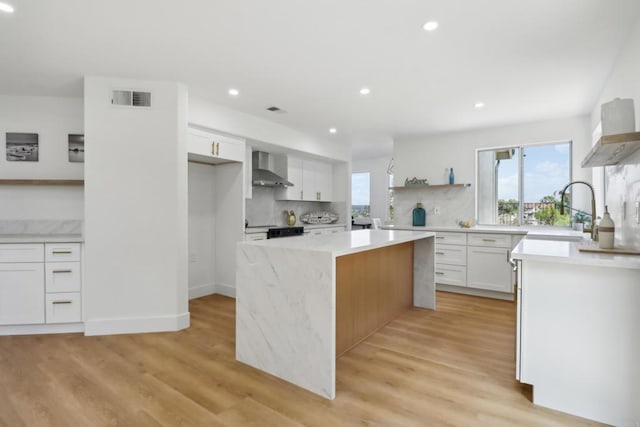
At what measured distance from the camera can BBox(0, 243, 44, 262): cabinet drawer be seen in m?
3.16

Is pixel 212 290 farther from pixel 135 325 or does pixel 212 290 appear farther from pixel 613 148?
pixel 613 148

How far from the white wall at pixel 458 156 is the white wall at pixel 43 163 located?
4.58m

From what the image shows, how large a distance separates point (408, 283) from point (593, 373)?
2183mm

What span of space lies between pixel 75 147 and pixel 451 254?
4.88 metres

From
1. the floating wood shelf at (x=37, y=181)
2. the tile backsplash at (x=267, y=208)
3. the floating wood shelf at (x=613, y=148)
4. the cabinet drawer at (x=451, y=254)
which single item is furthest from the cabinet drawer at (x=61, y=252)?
the cabinet drawer at (x=451, y=254)

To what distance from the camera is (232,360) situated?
2.61 meters

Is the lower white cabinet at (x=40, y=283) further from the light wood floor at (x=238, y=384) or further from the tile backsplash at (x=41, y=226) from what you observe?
the tile backsplash at (x=41, y=226)

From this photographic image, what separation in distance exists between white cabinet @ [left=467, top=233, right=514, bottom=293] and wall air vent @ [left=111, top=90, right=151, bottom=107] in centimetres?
422

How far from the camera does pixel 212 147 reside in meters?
4.04

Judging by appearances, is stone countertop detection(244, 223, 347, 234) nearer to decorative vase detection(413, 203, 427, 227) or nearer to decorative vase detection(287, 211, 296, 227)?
decorative vase detection(287, 211, 296, 227)

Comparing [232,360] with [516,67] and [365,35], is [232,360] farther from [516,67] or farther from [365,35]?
[516,67]

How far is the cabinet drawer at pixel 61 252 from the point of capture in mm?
3225

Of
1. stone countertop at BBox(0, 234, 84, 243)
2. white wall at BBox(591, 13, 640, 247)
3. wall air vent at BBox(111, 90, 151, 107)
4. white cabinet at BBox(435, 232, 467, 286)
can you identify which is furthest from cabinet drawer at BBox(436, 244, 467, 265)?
stone countertop at BBox(0, 234, 84, 243)

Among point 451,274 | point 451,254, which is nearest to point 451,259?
point 451,254
